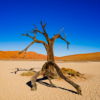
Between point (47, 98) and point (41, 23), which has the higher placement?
point (41, 23)

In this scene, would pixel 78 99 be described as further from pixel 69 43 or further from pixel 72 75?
pixel 69 43

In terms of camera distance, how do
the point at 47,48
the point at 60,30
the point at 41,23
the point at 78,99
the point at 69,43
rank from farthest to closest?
the point at 69,43, the point at 60,30, the point at 47,48, the point at 41,23, the point at 78,99

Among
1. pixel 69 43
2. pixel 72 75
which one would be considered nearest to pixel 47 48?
pixel 69 43

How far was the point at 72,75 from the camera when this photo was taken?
1167cm

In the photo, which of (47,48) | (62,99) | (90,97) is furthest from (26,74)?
(90,97)

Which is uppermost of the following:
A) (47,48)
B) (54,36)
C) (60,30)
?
(60,30)

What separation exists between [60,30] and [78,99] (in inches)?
318

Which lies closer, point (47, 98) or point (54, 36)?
point (47, 98)

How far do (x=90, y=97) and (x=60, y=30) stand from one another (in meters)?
7.98

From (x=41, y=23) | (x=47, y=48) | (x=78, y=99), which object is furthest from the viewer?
(x=47, y=48)

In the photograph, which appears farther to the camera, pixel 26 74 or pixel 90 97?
pixel 26 74

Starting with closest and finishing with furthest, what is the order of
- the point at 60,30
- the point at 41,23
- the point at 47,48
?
1. the point at 41,23
2. the point at 47,48
3. the point at 60,30

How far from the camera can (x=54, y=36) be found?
11023 millimetres

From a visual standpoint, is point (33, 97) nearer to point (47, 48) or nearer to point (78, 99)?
point (78, 99)
